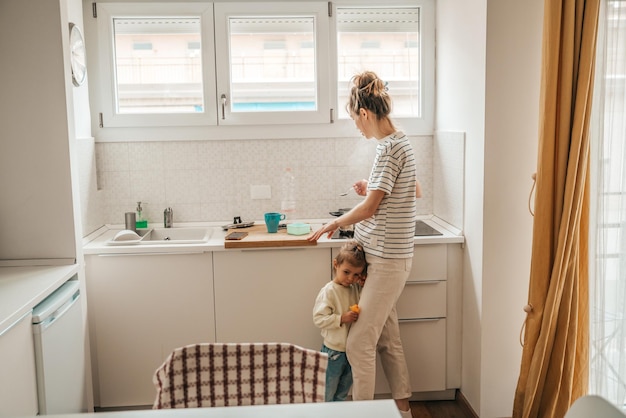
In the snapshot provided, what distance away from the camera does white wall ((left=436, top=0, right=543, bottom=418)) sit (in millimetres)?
2891

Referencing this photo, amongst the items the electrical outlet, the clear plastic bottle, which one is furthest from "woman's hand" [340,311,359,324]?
the electrical outlet

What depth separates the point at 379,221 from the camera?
9.45 feet

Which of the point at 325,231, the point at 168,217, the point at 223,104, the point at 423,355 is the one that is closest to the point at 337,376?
the point at 423,355

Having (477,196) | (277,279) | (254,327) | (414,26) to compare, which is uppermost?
(414,26)

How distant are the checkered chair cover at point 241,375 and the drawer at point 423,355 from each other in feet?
5.22

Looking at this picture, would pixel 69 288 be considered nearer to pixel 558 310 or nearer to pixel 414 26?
pixel 558 310

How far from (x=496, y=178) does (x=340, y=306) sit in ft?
2.91

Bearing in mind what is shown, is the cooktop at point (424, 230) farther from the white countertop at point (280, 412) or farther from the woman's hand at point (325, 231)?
the white countertop at point (280, 412)

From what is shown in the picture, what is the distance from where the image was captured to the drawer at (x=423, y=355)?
3.32m

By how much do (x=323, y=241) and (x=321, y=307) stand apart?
15.4 inches

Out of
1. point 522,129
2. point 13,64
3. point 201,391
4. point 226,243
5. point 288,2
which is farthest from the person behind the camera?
point 288,2

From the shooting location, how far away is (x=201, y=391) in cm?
177

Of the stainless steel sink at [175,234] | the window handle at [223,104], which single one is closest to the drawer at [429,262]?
the stainless steel sink at [175,234]

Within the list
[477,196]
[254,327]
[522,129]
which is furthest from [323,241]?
[522,129]
